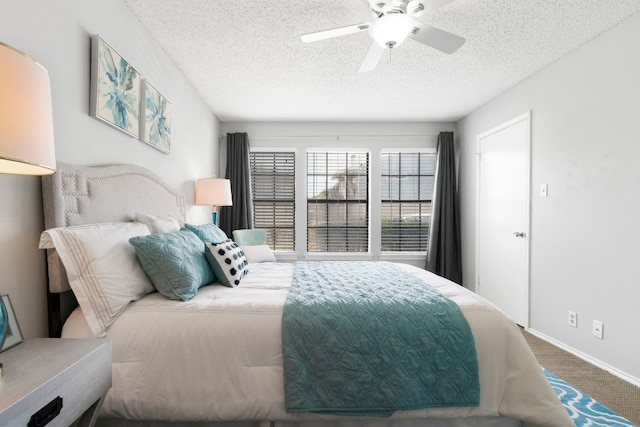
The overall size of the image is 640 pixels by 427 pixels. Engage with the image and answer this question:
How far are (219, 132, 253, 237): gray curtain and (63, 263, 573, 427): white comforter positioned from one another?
301 centimetres

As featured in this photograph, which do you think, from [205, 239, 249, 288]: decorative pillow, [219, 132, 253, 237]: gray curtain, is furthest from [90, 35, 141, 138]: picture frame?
[219, 132, 253, 237]: gray curtain

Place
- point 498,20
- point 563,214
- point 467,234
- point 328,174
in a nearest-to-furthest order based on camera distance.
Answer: point 498,20 → point 563,214 → point 467,234 → point 328,174

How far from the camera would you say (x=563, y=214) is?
2742 millimetres

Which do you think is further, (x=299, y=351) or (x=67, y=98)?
(x=67, y=98)

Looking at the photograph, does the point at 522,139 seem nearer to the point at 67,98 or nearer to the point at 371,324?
the point at 371,324

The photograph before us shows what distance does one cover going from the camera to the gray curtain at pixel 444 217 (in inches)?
175

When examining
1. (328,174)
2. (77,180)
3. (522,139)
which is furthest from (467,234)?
(77,180)

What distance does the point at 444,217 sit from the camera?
14.7ft

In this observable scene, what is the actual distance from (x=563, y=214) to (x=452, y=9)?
1.94m

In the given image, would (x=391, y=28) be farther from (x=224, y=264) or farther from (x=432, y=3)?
(x=224, y=264)

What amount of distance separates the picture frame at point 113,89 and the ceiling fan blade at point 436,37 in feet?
5.99

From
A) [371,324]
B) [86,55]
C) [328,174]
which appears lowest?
[371,324]

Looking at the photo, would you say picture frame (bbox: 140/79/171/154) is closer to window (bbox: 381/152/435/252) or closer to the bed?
the bed

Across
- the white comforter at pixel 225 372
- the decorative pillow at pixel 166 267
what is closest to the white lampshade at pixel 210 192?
the decorative pillow at pixel 166 267
